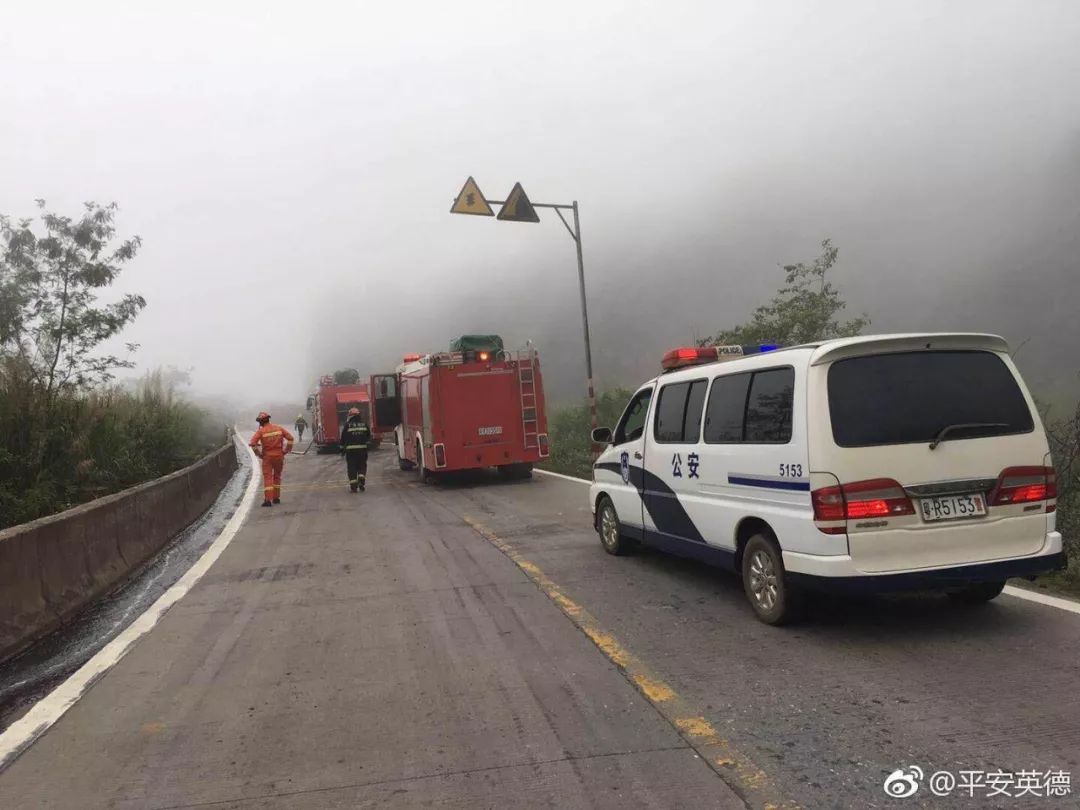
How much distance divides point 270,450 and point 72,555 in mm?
7036

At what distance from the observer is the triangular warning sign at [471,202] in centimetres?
1486

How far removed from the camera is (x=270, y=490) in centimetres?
1423

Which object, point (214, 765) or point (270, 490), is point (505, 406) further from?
point (214, 765)

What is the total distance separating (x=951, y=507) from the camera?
16.2ft

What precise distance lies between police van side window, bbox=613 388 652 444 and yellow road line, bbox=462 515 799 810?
1.94m

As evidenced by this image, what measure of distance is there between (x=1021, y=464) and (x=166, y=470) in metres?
14.3

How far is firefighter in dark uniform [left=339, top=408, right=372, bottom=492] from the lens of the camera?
16344 mm

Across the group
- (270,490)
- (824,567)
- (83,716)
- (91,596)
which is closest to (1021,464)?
(824,567)

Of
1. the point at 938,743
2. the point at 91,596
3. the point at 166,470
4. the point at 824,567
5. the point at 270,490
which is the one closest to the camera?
the point at 938,743

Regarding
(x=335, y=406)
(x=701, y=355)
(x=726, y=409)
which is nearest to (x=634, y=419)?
(x=701, y=355)

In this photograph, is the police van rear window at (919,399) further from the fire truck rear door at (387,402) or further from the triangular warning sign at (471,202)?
the fire truck rear door at (387,402)

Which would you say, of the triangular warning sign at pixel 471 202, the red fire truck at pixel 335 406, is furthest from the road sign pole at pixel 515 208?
the red fire truck at pixel 335 406

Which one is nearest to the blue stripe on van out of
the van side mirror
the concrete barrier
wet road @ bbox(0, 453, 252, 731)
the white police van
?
the white police van

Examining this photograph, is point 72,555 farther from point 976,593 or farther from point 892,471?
point 976,593
